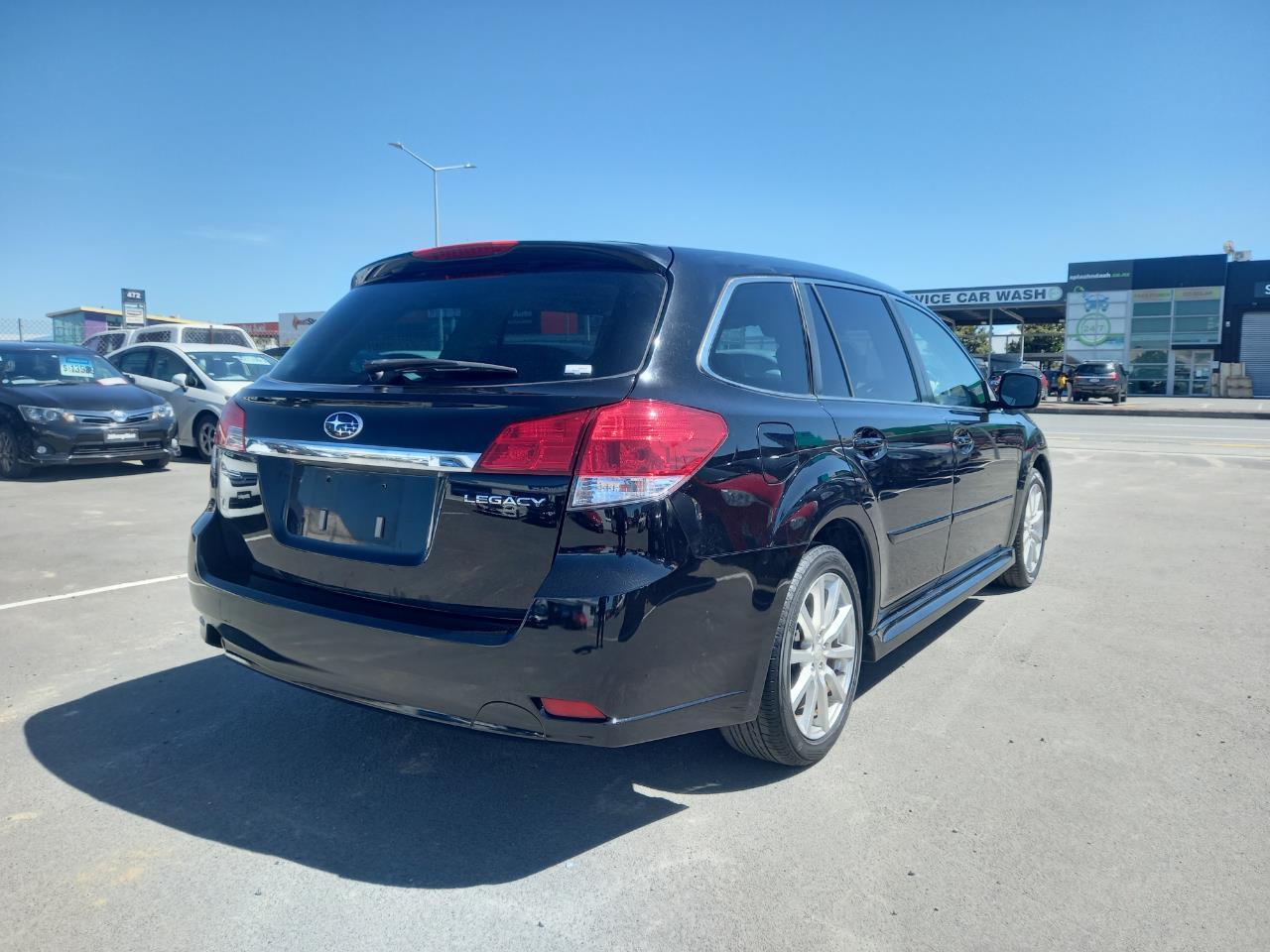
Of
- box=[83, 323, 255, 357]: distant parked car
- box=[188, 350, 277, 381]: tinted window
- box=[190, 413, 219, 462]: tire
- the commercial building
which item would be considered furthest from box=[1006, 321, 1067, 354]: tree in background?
box=[190, 413, 219, 462]: tire

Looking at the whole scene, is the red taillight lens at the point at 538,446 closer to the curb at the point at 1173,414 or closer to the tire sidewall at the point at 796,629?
the tire sidewall at the point at 796,629

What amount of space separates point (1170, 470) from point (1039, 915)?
462 inches

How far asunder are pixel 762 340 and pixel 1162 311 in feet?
147

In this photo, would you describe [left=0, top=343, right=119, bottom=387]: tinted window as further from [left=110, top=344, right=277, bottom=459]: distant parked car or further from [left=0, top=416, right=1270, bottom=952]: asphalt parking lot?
[left=0, top=416, right=1270, bottom=952]: asphalt parking lot

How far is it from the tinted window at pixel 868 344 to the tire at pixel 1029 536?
1.85 m

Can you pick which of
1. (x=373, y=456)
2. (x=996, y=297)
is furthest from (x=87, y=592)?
(x=996, y=297)

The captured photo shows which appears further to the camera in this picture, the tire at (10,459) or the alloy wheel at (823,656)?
the tire at (10,459)

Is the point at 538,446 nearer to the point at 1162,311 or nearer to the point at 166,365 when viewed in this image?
the point at 166,365

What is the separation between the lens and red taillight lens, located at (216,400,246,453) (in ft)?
9.95

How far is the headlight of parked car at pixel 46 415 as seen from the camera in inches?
400

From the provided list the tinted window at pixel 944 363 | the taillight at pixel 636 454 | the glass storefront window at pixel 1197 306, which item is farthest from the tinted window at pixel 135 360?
the glass storefront window at pixel 1197 306

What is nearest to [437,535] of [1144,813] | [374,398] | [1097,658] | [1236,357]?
[374,398]

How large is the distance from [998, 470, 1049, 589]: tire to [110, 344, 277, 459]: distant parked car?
9812mm

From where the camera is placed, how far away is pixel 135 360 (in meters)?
13.4
